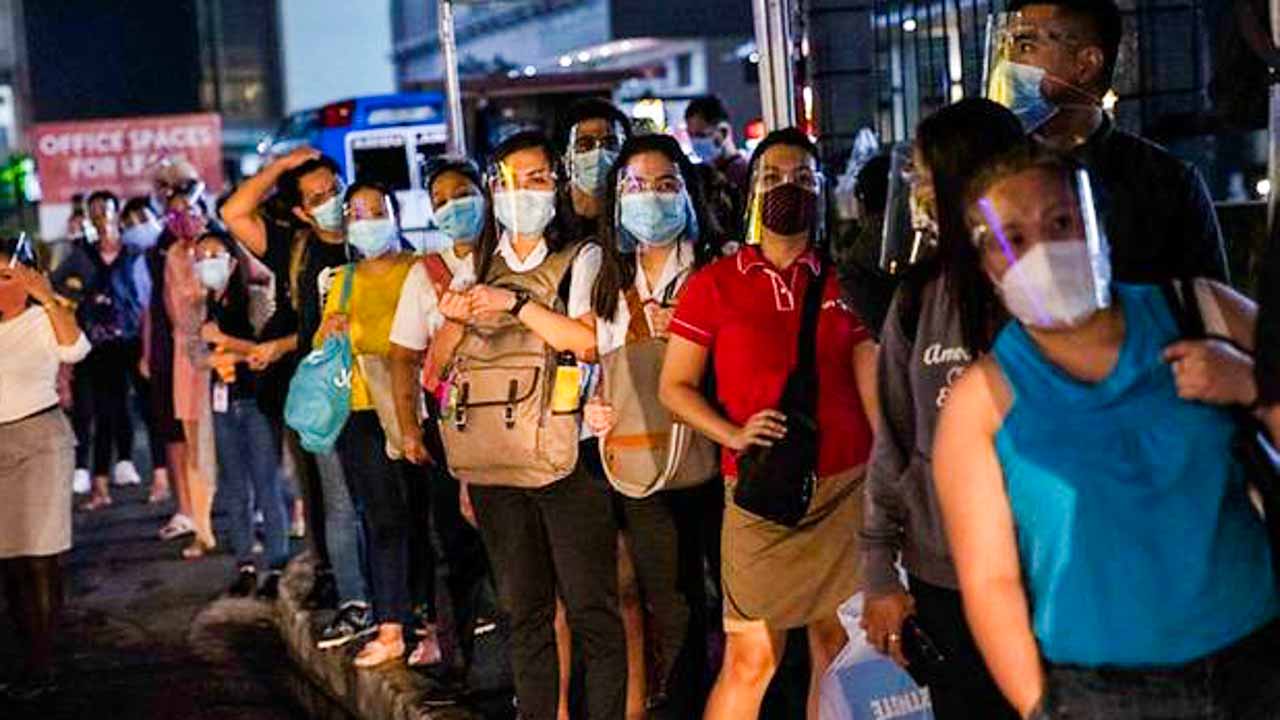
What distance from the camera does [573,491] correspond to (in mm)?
6238

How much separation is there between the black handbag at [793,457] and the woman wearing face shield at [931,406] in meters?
0.82

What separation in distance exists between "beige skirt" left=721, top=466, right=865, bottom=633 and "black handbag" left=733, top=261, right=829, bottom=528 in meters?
0.09

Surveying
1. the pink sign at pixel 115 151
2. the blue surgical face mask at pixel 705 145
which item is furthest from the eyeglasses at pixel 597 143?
the pink sign at pixel 115 151

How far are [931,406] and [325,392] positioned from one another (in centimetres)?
427

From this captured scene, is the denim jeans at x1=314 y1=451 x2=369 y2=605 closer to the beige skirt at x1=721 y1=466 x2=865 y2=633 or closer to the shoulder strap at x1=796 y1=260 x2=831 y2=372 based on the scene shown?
the beige skirt at x1=721 y1=466 x2=865 y2=633

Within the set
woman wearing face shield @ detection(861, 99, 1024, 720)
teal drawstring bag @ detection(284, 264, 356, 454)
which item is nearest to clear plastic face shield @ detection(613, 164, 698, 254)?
woman wearing face shield @ detection(861, 99, 1024, 720)

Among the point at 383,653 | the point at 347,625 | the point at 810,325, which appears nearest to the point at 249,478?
the point at 347,625

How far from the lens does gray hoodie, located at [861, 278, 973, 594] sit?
421 centimetres

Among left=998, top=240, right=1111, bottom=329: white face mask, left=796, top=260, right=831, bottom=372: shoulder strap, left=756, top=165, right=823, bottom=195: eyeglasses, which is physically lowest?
left=796, top=260, right=831, bottom=372: shoulder strap

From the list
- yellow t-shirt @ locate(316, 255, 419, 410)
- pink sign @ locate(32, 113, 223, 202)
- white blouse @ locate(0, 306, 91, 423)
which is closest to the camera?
yellow t-shirt @ locate(316, 255, 419, 410)

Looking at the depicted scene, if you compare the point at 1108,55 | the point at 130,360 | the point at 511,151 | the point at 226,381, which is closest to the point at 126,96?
the point at 130,360

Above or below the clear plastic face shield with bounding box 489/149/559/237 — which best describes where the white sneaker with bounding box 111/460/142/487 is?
below

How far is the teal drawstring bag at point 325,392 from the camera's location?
801cm

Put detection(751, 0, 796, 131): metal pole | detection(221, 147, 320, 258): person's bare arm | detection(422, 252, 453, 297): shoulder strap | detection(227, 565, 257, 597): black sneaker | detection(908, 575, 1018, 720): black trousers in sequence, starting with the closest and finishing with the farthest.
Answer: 1. detection(908, 575, 1018, 720): black trousers
2. detection(422, 252, 453, 297): shoulder strap
3. detection(751, 0, 796, 131): metal pole
4. detection(221, 147, 320, 258): person's bare arm
5. detection(227, 565, 257, 597): black sneaker
